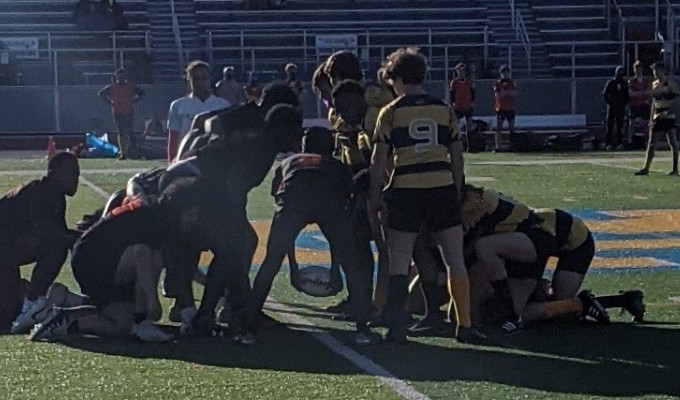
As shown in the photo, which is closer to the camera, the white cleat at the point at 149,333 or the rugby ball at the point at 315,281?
the white cleat at the point at 149,333

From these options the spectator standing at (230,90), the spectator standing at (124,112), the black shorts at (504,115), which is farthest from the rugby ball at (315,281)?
the black shorts at (504,115)

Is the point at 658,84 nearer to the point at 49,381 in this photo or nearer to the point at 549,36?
the point at 49,381

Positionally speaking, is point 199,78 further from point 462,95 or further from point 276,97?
point 462,95

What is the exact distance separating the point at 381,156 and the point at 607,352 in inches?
63.7

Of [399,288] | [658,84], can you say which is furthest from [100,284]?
[658,84]

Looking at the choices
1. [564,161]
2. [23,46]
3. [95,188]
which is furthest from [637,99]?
[23,46]

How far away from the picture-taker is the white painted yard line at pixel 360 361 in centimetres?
673

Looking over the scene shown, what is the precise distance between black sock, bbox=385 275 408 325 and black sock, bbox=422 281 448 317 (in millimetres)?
545

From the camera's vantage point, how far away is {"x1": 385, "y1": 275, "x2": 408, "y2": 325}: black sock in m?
7.84

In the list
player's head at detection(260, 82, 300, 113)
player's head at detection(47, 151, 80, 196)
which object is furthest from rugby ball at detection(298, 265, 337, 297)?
player's head at detection(47, 151, 80, 196)

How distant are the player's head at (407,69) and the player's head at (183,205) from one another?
130 cm

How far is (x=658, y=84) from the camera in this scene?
19.5 metres

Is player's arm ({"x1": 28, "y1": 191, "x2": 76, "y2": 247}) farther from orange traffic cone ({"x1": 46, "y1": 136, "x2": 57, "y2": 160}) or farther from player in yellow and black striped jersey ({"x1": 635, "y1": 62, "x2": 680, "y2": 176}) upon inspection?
player in yellow and black striped jersey ({"x1": 635, "y1": 62, "x2": 680, "y2": 176})

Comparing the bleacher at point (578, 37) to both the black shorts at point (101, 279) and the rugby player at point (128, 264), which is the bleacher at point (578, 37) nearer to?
the rugby player at point (128, 264)
